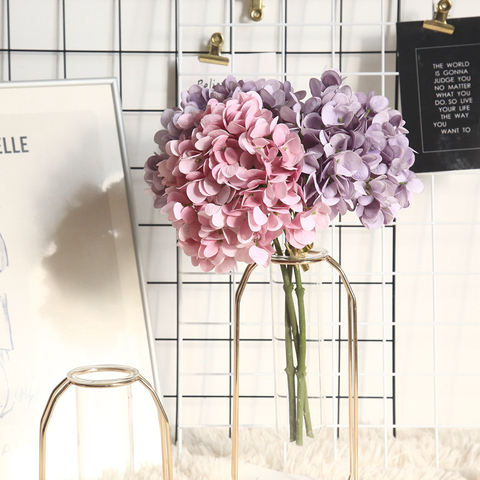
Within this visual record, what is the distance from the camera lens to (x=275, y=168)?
0.57 m

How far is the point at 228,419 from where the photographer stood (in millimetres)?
983

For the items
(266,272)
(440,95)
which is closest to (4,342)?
(266,272)

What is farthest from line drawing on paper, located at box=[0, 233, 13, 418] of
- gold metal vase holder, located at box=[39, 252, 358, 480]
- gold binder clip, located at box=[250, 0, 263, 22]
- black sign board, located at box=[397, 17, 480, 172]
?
black sign board, located at box=[397, 17, 480, 172]

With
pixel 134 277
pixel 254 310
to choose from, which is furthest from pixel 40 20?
pixel 254 310

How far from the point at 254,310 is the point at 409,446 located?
0.40 m

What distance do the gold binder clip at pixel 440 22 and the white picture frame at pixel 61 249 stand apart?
587mm

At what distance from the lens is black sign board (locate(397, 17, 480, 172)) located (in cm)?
88

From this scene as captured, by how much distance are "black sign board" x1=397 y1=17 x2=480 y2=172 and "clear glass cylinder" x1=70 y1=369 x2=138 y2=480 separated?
26.4 inches

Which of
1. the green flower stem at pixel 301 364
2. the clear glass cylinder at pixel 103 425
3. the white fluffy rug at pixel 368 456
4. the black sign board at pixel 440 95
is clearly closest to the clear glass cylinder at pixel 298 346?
the green flower stem at pixel 301 364

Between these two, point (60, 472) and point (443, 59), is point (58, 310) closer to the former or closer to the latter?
point (60, 472)

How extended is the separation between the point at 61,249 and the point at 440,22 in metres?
0.79

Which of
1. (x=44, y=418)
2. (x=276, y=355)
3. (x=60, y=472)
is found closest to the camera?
(x=44, y=418)

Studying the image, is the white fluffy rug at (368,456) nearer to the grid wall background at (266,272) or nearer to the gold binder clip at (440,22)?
the grid wall background at (266,272)

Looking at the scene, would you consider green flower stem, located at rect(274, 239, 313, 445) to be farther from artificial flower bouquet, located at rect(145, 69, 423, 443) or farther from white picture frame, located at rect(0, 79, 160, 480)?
white picture frame, located at rect(0, 79, 160, 480)
